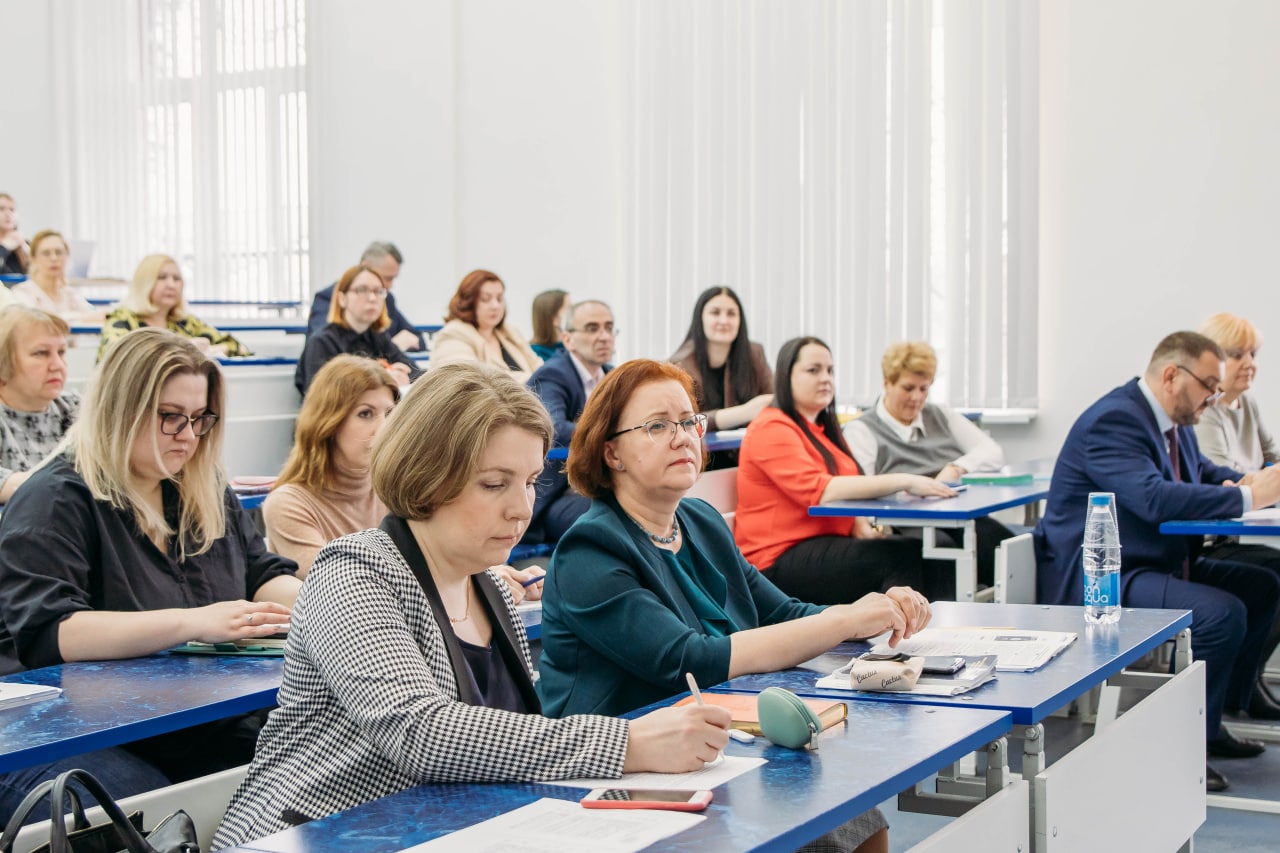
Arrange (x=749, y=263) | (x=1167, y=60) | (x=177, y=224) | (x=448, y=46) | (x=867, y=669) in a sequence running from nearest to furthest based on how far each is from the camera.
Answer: (x=867, y=669) → (x=1167, y=60) → (x=749, y=263) → (x=448, y=46) → (x=177, y=224)

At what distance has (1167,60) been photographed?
25.1 ft

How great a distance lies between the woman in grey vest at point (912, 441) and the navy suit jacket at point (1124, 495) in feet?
4.38

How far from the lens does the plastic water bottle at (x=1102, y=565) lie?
2.76 meters

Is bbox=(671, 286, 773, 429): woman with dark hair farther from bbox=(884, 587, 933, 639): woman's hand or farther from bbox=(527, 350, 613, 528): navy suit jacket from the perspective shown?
bbox=(884, 587, 933, 639): woman's hand

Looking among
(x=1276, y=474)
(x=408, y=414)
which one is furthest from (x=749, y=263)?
(x=408, y=414)

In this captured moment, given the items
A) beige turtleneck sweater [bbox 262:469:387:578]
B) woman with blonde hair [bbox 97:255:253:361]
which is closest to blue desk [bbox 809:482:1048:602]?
beige turtleneck sweater [bbox 262:469:387:578]

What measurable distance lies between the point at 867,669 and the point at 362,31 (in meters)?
9.24

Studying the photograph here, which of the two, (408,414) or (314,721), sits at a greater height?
(408,414)

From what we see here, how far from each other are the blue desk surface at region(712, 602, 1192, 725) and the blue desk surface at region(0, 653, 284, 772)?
0.76m

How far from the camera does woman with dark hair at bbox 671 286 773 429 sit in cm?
689

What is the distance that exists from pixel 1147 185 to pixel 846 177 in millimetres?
1766

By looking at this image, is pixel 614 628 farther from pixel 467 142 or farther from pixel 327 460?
pixel 467 142

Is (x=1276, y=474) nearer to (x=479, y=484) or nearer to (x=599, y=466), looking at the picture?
(x=599, y=466)

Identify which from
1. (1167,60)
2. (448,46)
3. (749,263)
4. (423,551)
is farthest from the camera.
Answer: (448,46)
